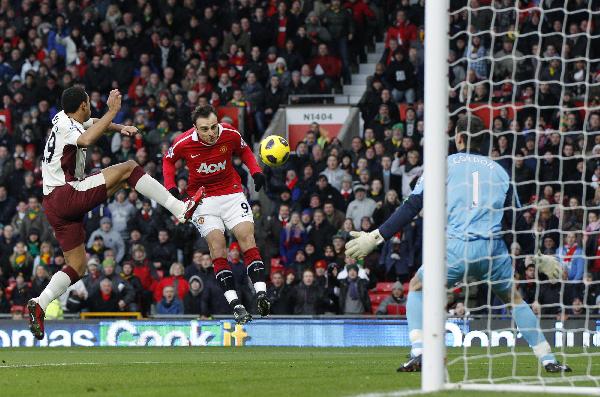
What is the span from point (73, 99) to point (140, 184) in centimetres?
100

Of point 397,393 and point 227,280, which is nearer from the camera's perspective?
point 397,393

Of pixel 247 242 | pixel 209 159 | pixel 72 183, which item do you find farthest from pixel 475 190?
pixel 209 159

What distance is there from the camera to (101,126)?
1114 centimetres

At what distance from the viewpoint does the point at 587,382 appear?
8.98 metres

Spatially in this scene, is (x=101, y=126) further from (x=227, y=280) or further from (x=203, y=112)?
(x=227, y=280)

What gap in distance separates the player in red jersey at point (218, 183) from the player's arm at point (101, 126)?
1.94 metres

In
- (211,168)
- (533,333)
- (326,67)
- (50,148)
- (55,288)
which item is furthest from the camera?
(326,67)

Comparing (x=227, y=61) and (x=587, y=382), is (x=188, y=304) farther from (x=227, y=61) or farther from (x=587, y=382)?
(x=587, y=382)

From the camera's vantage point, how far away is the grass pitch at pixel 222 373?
27.7 ft

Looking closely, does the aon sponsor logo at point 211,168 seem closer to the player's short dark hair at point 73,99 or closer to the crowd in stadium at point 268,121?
the player's short dark hair at point 73,99

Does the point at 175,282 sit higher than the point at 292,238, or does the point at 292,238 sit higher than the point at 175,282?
the point at 292,238

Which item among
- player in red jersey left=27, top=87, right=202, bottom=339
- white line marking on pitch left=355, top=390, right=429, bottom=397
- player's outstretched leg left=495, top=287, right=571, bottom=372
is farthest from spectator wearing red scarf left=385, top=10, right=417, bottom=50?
white line marking on pitch left=355, top=390, right=429, bottom=397

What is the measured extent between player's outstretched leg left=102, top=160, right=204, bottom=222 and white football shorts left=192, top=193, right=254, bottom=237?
1708 millimetres

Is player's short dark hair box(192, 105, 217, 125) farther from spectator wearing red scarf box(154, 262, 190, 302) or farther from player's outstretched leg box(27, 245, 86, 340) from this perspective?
spectator wearing red scarf box(154, 262, 190, 302)
